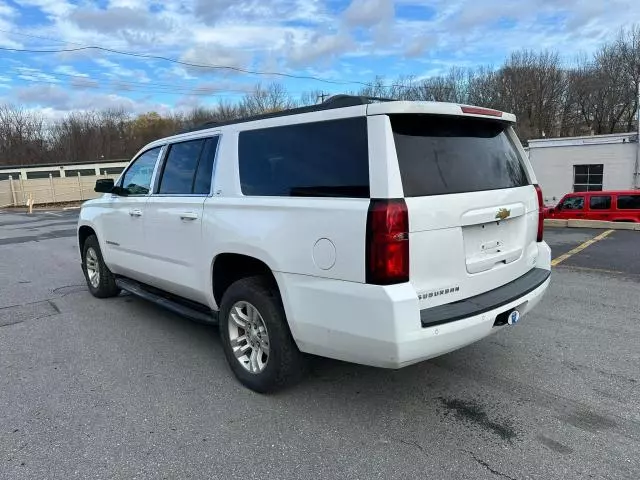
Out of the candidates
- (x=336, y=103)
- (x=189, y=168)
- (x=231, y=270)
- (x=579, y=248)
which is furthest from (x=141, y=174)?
(x=579, y=248)

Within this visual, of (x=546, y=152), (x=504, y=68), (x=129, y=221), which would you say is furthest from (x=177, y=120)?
(x=129, y=221)

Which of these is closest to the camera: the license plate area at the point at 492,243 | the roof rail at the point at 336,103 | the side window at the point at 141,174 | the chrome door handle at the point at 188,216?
the roof rail at the point at 336,103

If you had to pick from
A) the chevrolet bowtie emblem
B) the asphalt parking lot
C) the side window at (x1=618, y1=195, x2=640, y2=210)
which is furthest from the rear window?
the side window at (x1=618, y1=195, x2=640, y2=210)

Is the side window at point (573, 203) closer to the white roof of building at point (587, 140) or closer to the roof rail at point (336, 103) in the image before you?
the white roof of building at point (587, 140)

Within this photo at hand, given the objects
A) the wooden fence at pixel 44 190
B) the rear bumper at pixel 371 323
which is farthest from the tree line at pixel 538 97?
the rear bumper at pixel 371 323

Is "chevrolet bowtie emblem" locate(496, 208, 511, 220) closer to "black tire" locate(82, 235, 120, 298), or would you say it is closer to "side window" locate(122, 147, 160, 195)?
"side window" locate(122, 147, 160, 195)

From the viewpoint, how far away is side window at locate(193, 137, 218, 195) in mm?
4031

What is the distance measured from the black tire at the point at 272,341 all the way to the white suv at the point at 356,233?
10mm

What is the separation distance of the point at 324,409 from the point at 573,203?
16.4m

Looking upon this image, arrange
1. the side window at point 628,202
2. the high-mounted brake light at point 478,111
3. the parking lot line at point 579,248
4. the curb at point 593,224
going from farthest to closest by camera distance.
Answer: the side window at point 628,202
the curb at point 593,224
the parking lot line at point 579,248
the high-mounted brake light at point 478,111

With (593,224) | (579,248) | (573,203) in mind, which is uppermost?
(573,203)

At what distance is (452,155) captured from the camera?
3.18m

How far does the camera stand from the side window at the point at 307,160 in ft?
9.46

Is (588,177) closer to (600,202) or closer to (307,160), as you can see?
(600,202)
